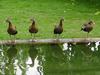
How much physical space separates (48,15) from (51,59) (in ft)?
27.0

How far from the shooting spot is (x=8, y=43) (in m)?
19.9

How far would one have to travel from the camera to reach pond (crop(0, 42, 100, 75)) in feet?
56.4

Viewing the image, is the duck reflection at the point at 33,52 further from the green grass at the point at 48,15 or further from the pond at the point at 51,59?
the green grass at the point at 48,15

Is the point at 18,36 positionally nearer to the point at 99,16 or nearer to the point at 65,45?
the point at 65,45

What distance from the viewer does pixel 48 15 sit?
87.2 ft

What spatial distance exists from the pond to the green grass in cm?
→ 140

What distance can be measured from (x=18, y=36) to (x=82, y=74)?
17.3 ft

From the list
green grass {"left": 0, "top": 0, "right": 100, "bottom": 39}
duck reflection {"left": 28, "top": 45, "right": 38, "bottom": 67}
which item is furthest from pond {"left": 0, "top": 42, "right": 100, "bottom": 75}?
green grass {"left": 0, "top": 0, "right": 100, "bottom": 39}

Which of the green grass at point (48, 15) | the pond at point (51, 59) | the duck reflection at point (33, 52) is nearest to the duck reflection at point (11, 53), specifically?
the pond at point (51, 59)

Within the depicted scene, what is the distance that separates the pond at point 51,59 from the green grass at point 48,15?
4.60ft

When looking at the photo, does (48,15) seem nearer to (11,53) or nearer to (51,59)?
(11,53)

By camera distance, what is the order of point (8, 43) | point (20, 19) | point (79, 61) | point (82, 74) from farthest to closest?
point (20, 19), point (8, 43), point (79, 61), point (82, 74)

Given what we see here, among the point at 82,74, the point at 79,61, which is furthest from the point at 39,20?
the point at 82,74

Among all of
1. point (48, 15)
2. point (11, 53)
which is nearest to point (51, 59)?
point (11, 53)
